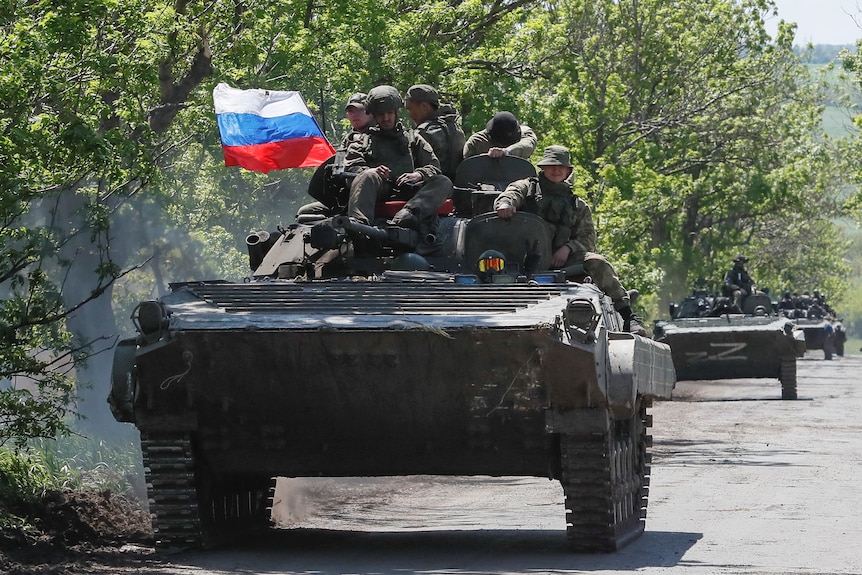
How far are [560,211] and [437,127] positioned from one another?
5.86 ft

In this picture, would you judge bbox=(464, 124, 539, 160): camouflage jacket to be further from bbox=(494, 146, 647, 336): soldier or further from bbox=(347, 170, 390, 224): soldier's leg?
bbox=(347, 170, 390, 224): soldier's leg

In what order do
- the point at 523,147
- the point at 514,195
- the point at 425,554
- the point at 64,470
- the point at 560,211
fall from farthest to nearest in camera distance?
the point at 523,147
the point at 64,470
the point at 560,211
the point at 514,195
the point at 425,554

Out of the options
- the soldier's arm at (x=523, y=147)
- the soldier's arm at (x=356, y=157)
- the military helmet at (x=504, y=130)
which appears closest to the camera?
the soldier's arm at (x=356, y=157)

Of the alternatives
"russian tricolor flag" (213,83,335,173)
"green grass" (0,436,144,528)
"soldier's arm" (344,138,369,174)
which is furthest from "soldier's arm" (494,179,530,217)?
"russian tricolor flag" (213,83,335,173)

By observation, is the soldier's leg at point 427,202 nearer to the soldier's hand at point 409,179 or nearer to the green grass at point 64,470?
the soldier's hand at point 409,179

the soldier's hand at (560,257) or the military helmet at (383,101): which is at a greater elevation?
the military helmet at (383,101)

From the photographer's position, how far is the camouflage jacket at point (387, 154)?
471 inches

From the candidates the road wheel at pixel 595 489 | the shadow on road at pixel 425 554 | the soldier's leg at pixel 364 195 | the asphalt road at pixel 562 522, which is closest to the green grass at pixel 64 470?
the asphalt road at pixel 562 522

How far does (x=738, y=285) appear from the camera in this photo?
110 ft

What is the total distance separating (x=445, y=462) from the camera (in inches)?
381

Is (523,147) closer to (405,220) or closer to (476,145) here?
(476,145)

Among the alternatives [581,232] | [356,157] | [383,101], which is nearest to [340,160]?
[356,157]

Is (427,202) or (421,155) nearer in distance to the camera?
(427,202)

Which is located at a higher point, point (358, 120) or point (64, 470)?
point (358, 120)
